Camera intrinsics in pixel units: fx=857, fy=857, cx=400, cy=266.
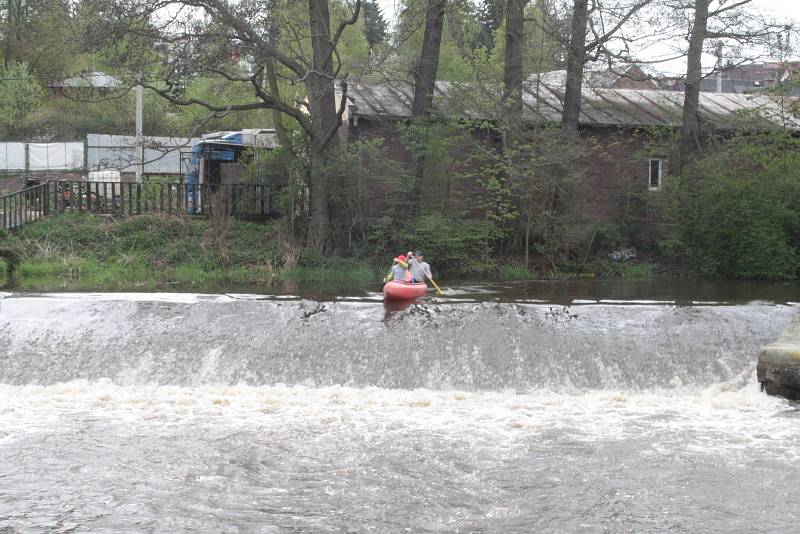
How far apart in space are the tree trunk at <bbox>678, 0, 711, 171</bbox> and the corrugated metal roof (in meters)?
0.43

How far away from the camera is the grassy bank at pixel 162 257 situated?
66.5 ft

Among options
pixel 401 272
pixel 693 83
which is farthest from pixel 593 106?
pixel 401 272

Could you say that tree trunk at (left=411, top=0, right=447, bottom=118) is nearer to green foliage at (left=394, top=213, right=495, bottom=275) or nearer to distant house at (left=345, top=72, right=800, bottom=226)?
distant house at (left=345, top=72, right=800, bottom=226)

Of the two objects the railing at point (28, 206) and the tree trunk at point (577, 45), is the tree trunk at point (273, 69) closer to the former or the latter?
the railing at point (28, 206)

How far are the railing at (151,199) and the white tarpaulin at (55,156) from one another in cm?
1570

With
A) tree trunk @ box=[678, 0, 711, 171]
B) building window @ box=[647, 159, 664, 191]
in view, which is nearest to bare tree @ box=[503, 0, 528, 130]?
tree trunk @ box=[678, 0, 711, 171]

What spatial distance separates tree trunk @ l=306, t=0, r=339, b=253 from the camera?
73.0 feet

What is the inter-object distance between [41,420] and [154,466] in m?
2.74

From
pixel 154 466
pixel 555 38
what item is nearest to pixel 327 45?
pixel 555 38

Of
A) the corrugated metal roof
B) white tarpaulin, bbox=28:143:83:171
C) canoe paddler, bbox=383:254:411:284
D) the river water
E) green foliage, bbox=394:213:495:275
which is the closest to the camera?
the river water

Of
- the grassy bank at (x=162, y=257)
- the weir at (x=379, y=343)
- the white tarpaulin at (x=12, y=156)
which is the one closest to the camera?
the weir at (x=379, y=343)

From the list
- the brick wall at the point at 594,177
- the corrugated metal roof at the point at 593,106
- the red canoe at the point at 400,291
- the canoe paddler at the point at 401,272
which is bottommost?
the red canoe at the point at 400,291

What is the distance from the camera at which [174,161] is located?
40375 millimetres

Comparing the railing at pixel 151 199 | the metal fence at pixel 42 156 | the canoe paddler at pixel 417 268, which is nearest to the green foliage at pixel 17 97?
the metal fence at pixel 42 156
